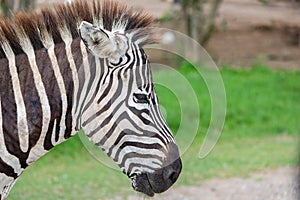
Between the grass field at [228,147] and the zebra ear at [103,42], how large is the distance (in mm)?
3489

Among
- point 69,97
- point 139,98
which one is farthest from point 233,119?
point 69,97

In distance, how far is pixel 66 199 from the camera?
29.2ft

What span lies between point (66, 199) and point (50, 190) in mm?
526

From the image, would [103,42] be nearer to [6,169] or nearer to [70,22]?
[70,22]

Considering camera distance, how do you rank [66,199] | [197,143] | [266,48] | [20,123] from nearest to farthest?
[20,123], [66,199], [197,143], [266,48]

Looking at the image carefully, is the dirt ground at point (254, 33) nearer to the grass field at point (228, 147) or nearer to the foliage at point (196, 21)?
the foliage at point (196, 21)

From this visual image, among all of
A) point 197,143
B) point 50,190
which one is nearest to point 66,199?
point 50,190

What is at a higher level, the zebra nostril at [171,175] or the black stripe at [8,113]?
the black stripe at [8,113]

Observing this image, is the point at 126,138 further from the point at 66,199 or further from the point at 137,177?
the point at 66,199

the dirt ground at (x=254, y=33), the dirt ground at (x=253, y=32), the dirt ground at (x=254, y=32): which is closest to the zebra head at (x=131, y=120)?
the dirt ground at (x=254, y=33)

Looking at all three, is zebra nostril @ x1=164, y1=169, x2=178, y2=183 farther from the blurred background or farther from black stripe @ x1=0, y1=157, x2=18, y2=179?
black stripe @ x1=0, y1=157, x2=18, y2=179

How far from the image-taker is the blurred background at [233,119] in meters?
9.62

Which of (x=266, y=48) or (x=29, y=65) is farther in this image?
(x=266, y=48)

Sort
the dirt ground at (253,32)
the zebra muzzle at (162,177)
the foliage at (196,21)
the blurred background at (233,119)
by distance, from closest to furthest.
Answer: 1. the zebra muzzle at (162,177)
2. the blurred background at (233,119)
3. the foliage at (196,21)
4. the dirt ground at (253,32)
